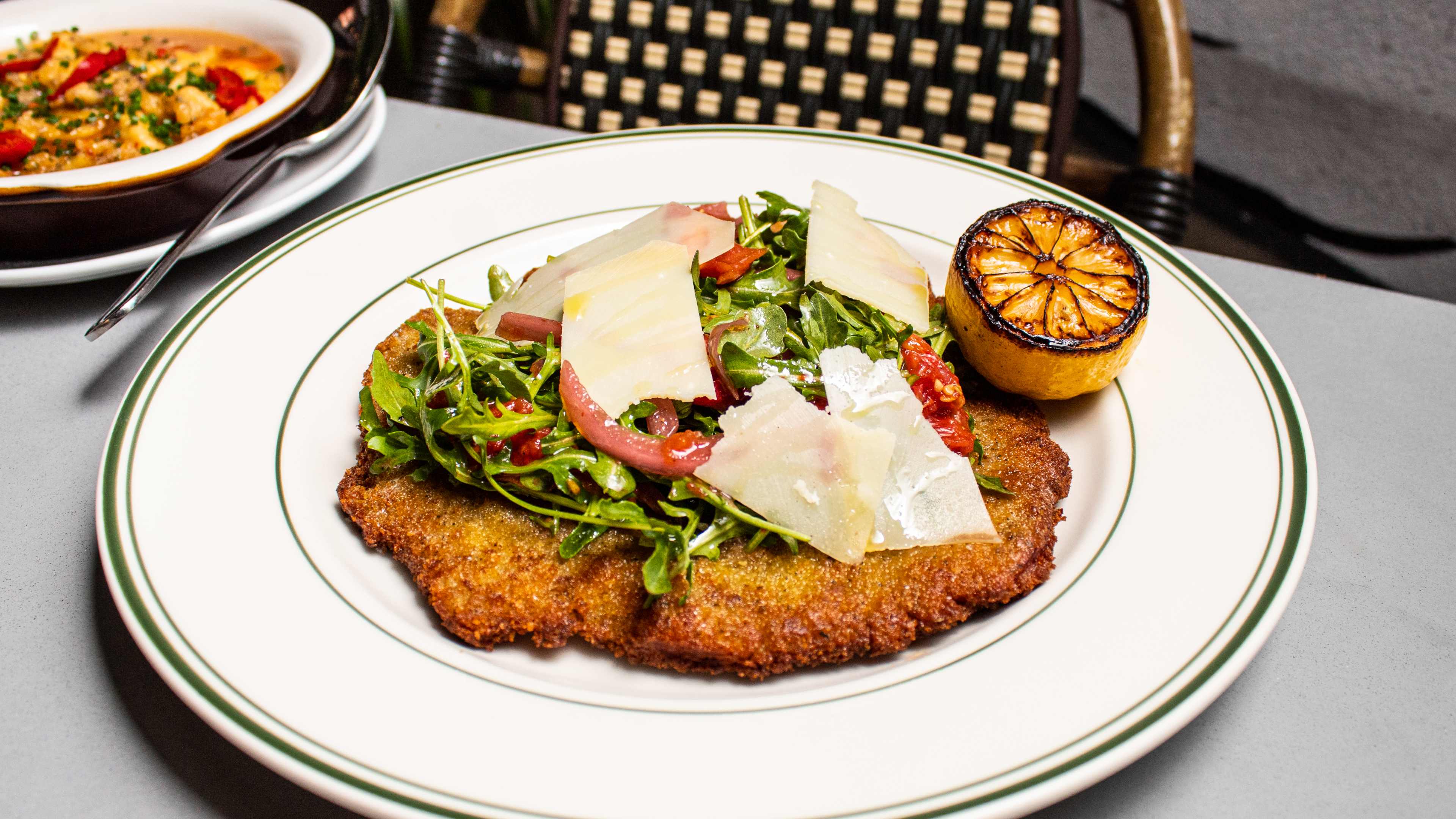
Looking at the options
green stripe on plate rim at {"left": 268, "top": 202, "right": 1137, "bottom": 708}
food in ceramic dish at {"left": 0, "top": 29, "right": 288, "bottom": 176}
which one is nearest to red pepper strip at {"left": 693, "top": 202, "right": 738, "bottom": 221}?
green stripe on plate rim at {"left": 268, "top": 202, "right": 1137, "bottom": 708}

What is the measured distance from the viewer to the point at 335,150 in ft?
9.90

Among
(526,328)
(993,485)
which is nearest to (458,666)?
(526,328)

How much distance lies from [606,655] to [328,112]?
204 cm

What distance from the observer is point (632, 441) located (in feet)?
6.16

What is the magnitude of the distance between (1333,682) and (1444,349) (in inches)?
52.7

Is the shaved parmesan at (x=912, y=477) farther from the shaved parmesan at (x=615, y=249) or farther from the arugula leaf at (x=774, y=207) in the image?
the arugula leaf at (x=774, y=207)

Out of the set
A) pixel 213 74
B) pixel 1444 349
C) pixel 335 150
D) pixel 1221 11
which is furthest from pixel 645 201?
pixel 1221 11

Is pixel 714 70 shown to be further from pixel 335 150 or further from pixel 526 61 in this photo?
pixel 335 150

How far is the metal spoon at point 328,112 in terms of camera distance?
2.34 m

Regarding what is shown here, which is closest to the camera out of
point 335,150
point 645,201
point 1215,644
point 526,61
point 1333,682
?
point 1215,644

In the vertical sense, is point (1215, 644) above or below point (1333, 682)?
above

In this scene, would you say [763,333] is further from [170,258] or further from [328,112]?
[328,112]

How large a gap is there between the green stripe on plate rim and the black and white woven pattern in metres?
1.29

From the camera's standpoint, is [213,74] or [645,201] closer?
[645,201]
